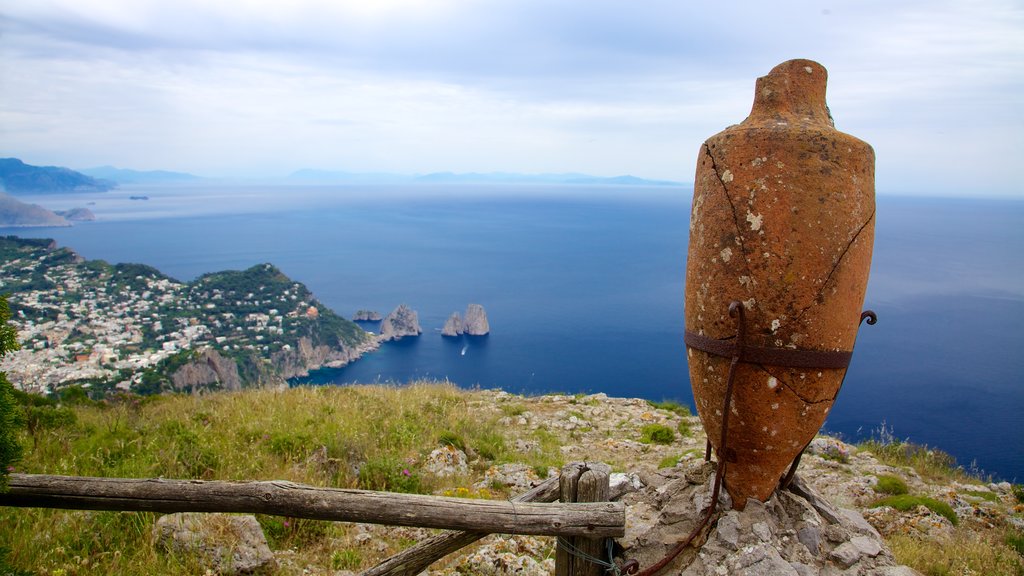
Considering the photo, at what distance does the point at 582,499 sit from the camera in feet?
9.71

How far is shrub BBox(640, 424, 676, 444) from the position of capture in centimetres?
839

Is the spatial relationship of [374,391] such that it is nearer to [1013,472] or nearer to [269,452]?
[269,452]

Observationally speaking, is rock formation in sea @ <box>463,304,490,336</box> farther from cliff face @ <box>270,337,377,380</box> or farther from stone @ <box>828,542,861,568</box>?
stone @ <box>828,542,861,568</box>

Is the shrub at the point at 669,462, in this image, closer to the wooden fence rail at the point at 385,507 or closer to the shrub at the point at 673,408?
the shrub at the point at 673,408

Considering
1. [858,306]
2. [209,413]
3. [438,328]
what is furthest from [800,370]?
[438,328]

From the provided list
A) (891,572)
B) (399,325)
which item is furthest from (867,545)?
(399,325)

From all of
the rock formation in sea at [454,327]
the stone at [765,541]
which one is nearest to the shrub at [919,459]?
the stone at [765,541]

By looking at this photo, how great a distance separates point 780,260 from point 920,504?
17.2ft

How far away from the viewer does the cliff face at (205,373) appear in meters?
20.9

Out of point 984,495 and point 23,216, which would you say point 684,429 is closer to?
point 984,495

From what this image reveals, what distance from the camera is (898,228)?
129625mm

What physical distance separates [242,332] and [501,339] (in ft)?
75.1

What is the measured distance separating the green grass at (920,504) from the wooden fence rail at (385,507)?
5.18 metres

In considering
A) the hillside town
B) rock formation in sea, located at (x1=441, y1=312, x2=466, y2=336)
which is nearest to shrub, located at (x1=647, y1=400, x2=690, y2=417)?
the hillside town
